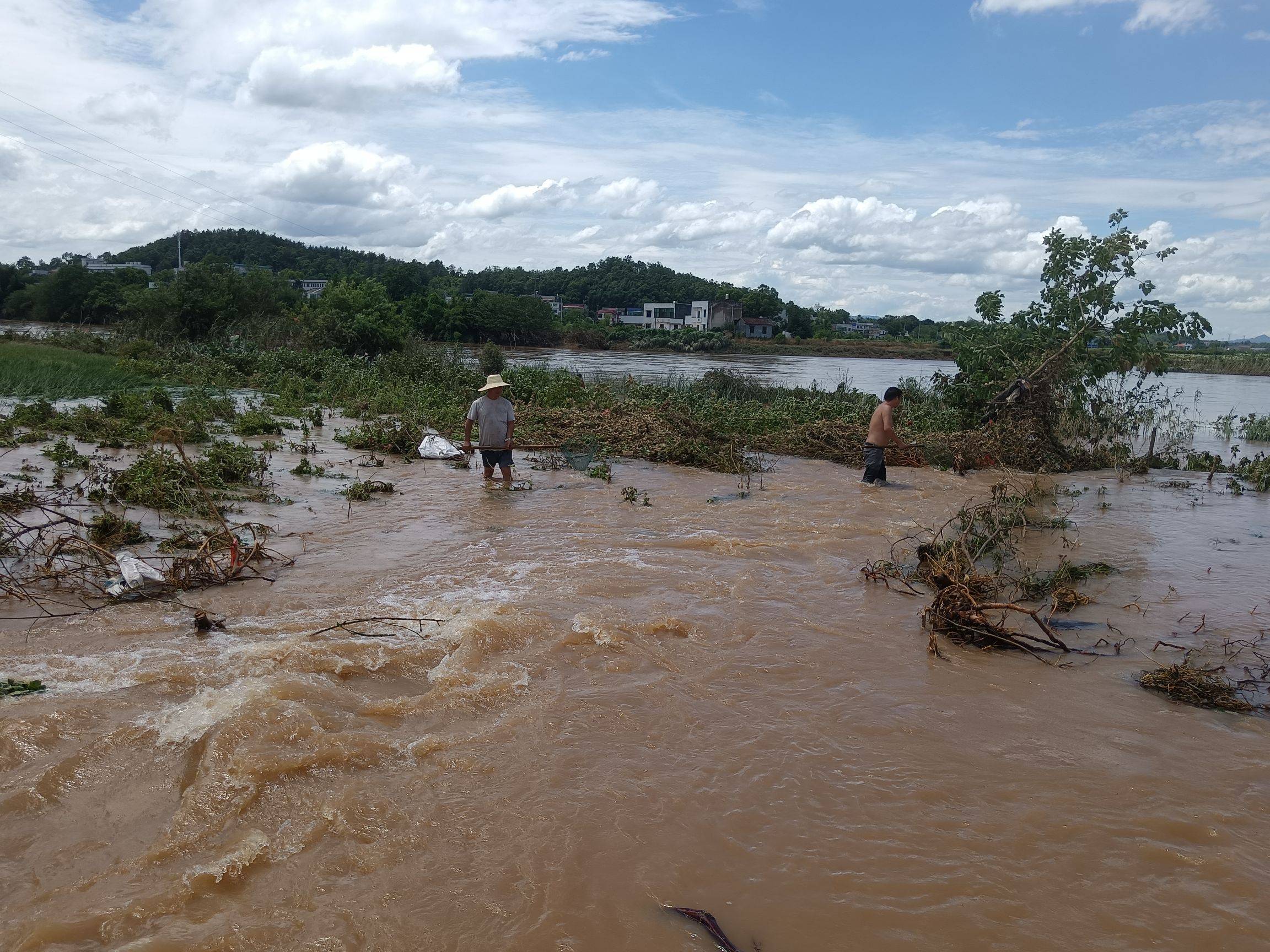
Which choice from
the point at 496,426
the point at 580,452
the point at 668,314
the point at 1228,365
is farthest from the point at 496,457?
the point at 668,314

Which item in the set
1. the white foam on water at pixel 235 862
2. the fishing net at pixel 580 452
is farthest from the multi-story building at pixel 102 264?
the white foam on water at pixel 235 862

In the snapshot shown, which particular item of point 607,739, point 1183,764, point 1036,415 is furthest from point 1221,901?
point 1036,415

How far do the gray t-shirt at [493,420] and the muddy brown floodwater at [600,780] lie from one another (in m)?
3.87

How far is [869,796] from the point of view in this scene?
3871 mm

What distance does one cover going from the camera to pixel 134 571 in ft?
18.7

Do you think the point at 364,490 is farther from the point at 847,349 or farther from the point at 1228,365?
the point at 847,349

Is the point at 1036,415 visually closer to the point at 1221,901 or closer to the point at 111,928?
the point at 1221,901

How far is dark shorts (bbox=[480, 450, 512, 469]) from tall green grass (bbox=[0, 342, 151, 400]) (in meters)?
10.1

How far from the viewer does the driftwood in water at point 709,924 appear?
2871 mm

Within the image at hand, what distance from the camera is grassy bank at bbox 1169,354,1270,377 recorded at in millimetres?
53938

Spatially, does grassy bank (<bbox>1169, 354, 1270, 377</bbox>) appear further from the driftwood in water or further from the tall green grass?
the driftwood in water

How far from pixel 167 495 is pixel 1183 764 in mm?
8255

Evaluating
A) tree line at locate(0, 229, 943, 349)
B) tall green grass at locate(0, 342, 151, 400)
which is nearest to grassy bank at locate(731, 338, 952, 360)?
tree line at locate(0, 229, 943, 349)

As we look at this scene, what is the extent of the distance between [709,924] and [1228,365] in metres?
67.7
